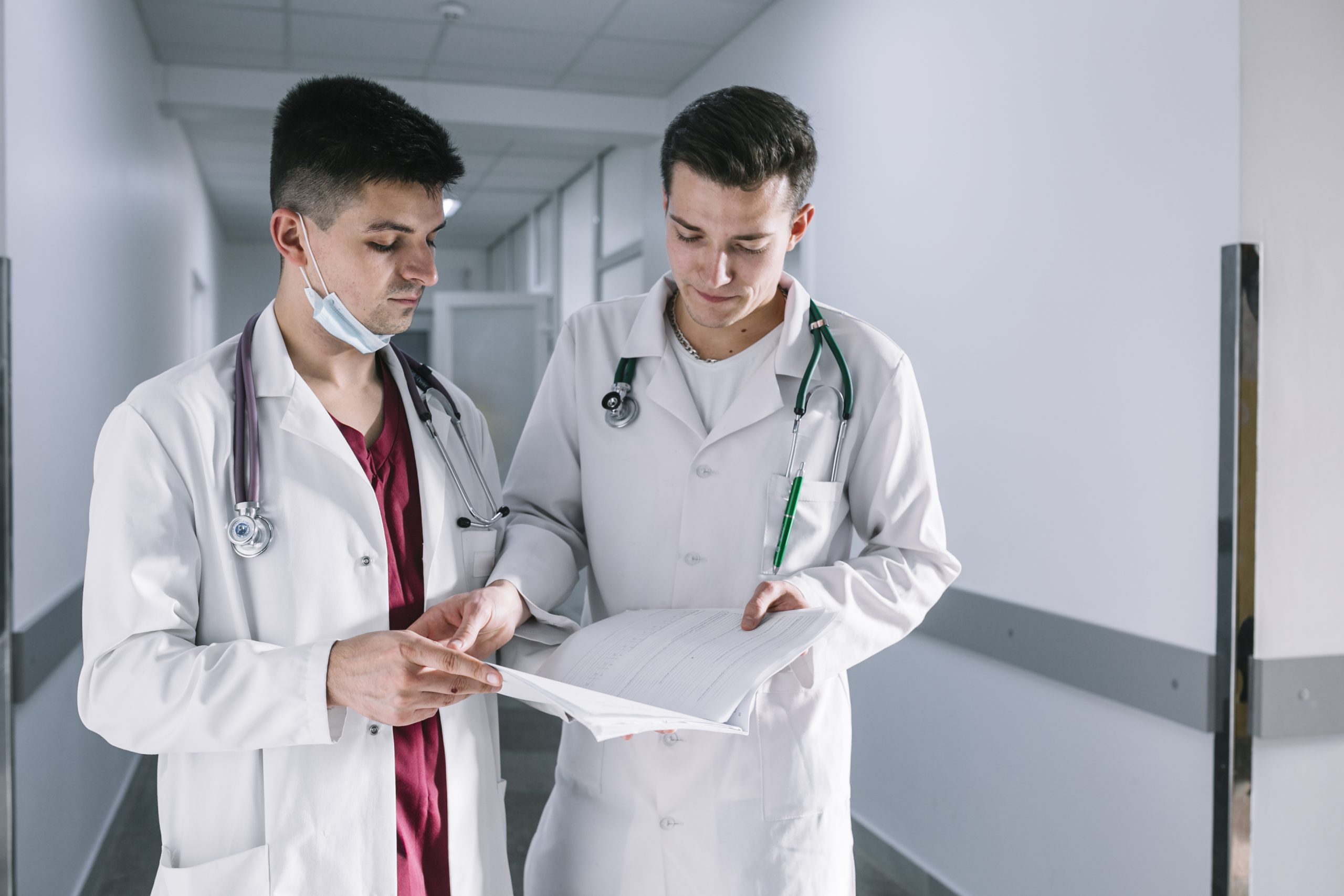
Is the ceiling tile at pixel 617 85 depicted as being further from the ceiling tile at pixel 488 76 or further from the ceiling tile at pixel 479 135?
the ceiling tile at pixel 479 135

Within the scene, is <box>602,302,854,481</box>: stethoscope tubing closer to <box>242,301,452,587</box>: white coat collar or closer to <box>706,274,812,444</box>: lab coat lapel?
<box>706,274,812,444</box>: lab coat lapel

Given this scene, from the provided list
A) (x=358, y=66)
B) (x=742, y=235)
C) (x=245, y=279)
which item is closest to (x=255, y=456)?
(x=742, y=235)

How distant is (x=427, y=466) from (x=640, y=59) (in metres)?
3.52

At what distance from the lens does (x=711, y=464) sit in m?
1.32

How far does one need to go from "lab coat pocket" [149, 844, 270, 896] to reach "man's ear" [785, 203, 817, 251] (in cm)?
96

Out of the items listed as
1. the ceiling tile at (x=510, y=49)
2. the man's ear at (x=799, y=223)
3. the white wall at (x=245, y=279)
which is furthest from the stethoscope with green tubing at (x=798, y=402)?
the white wall at (x=245, y=279)

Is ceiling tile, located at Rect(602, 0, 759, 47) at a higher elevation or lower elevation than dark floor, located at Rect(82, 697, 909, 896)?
higher

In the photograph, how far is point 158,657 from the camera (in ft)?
3.26

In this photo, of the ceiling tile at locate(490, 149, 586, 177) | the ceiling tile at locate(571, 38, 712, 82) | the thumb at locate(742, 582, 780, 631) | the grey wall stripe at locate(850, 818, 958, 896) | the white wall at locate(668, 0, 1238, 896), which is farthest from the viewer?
the ceiling tile at locate(490, 149, 586, 177)

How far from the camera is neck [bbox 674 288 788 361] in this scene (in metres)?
1.41

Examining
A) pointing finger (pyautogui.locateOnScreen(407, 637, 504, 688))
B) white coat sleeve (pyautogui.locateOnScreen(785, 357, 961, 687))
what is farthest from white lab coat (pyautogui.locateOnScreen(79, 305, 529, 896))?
white coat sleeve (pyautogui.locateOnScreen(785, 357, 961, 687))

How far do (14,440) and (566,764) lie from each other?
1.57 meters

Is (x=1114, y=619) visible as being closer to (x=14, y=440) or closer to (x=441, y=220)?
(x=441, y=220)

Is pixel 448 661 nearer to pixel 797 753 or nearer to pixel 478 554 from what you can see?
pixel 478 554
